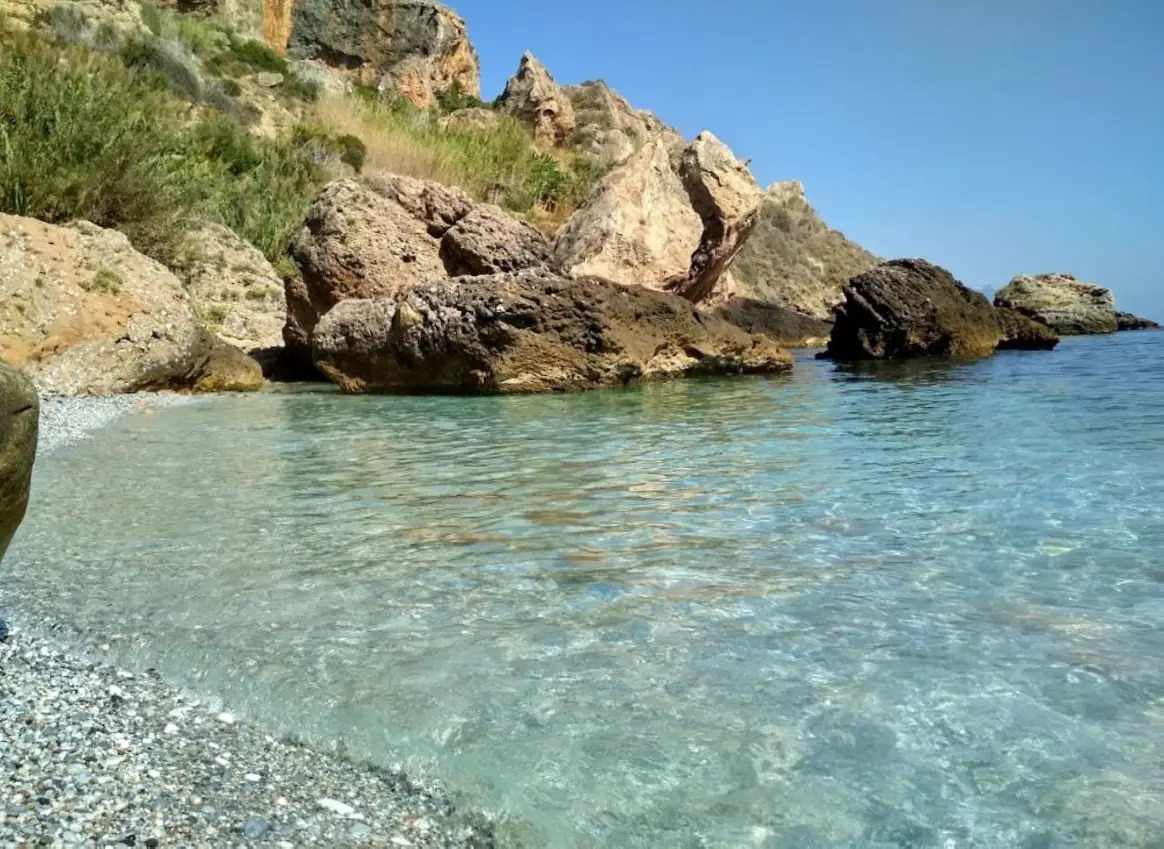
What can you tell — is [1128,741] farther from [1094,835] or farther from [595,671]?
[595,671]

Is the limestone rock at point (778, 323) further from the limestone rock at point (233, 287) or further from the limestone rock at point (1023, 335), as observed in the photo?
the limestone rock at point (233, 287)

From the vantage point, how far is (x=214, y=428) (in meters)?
7.45

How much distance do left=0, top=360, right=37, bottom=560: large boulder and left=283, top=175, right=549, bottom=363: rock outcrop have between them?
9400mm

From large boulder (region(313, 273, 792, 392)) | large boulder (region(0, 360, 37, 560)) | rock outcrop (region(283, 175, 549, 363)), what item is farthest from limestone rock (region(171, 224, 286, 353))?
large boulder (region(0, 360, 37, 560))

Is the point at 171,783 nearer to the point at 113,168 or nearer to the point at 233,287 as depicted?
the point at 113,168

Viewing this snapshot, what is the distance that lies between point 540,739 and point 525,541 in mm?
1725

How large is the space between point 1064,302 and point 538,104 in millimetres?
17393

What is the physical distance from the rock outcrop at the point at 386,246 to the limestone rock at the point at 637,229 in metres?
0.60

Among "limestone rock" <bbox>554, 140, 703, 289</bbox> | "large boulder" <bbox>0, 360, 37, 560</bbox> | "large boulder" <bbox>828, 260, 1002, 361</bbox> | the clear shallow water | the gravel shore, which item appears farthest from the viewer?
"large boulder" <bbox>828, 260, 1002, 361</bbox>

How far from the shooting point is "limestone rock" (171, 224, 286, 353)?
45.0 ft

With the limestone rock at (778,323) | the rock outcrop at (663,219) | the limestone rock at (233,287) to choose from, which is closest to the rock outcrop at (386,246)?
the rock outcrop at (663,219)

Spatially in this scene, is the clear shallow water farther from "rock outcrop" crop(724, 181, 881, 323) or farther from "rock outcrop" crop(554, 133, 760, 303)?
"rock outcrop" crop(724, 181, 881, 323)

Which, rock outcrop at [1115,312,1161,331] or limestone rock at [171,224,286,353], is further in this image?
rock outcrop at [1115,312,1161,331]

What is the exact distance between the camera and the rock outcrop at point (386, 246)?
11.9 m
